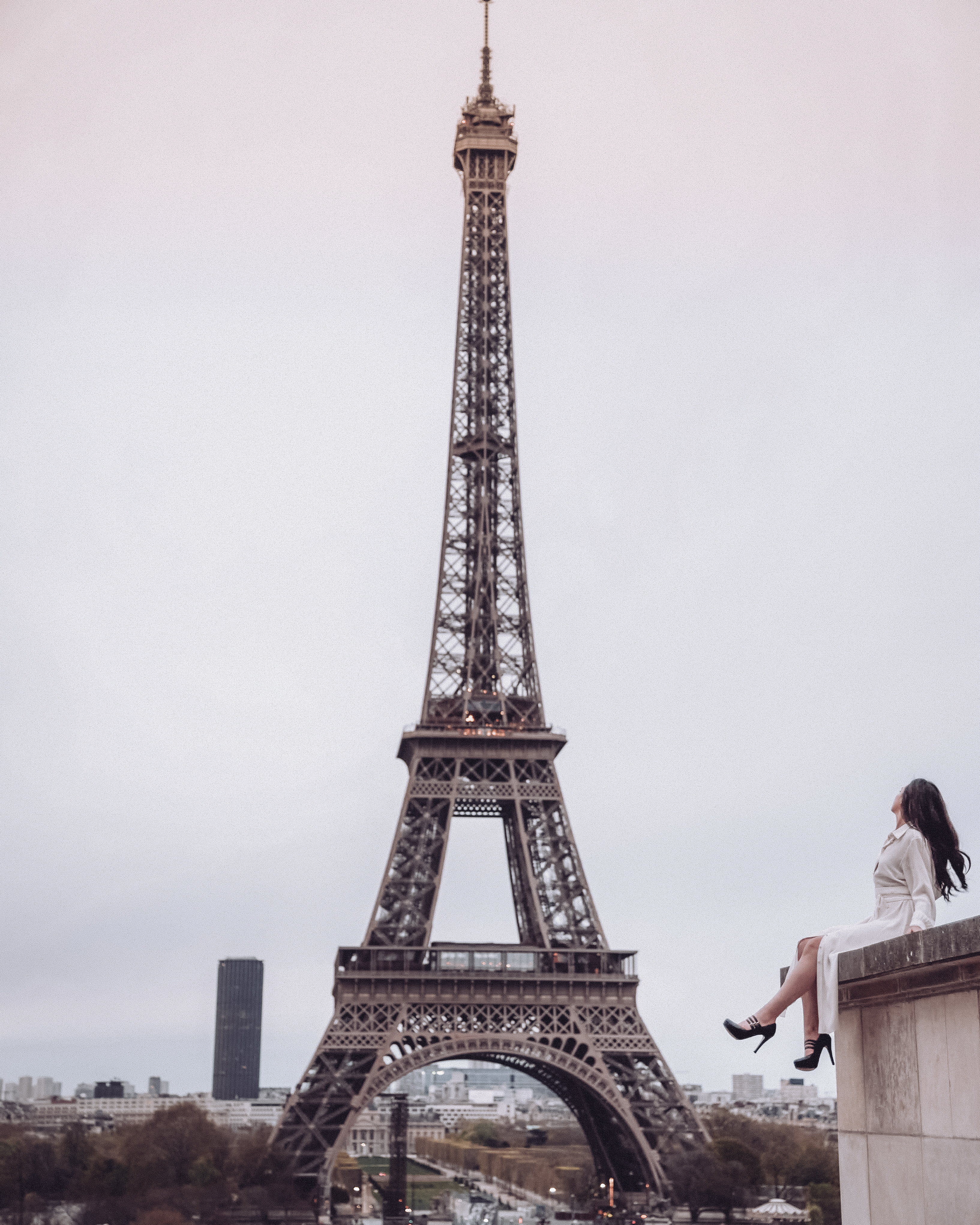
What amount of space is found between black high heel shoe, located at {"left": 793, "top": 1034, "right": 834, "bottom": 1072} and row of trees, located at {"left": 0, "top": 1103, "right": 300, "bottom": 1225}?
51.0 meters

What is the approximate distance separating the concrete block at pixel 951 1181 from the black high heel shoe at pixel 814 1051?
1.33 m

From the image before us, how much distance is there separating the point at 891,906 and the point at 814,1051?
1.08 m

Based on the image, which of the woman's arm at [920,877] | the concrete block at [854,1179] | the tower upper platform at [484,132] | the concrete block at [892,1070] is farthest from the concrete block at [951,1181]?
the tower upper platform at [484,132]

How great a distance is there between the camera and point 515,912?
70.4 meters

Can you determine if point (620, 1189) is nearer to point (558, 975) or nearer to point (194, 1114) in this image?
point (558, 975)

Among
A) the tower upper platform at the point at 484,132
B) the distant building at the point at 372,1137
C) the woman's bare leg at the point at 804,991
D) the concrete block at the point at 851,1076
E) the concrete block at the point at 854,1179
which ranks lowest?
the distant building at the point at 372,1137

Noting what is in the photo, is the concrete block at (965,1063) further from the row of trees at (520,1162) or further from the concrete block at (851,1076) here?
the row of trees at (520,1162)

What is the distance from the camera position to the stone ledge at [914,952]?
749cm

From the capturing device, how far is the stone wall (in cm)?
753

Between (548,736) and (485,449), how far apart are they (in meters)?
15.2

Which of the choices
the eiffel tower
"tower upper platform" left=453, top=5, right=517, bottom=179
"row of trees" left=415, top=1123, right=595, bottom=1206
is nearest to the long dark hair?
the eiffel tower

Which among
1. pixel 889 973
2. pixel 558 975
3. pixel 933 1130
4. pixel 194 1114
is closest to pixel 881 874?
pixel 889 973

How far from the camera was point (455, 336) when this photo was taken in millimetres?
72125

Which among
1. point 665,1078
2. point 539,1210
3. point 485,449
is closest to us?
point 665,1078
